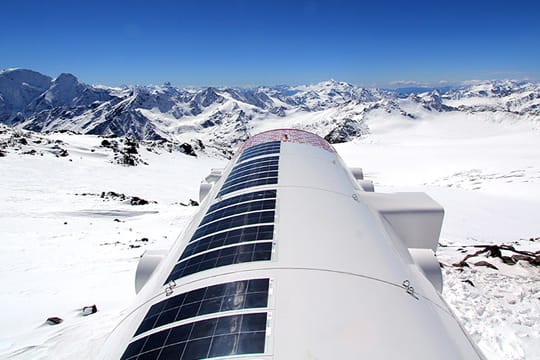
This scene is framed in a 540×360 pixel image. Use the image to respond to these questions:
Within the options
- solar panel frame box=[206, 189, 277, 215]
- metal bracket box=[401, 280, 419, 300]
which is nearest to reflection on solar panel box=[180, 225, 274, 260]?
solar panel frame box=[206, 189, 277, 215]

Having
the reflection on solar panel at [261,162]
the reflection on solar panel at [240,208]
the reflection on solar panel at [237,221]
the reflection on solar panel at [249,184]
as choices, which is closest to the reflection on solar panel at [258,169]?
the reflection on solar panel at [261,162]

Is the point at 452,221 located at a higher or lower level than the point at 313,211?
→ lower

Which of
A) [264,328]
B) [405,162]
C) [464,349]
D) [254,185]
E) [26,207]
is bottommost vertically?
[405,162]

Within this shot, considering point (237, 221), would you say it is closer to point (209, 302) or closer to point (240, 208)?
point (240, 208)

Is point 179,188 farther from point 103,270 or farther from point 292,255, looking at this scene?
point 292,255

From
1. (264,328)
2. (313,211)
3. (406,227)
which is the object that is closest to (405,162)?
(406,227)

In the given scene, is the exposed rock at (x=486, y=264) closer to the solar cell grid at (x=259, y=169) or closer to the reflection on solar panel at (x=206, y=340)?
the solar cell grid at (x=259, y=169)
